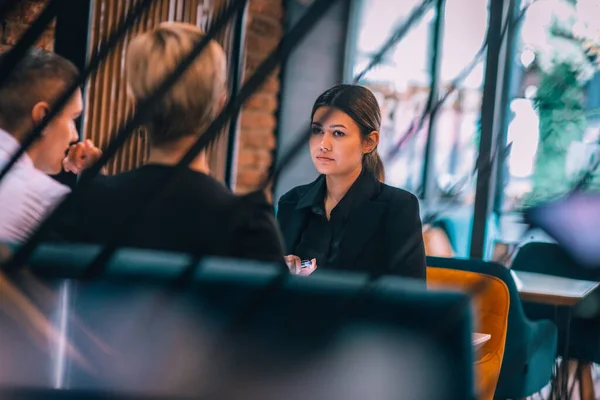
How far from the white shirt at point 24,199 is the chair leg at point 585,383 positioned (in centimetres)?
268

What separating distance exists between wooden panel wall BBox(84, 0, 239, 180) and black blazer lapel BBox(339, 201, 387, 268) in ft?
3.82

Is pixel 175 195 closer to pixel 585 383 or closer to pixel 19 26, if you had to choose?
pixel 19 26

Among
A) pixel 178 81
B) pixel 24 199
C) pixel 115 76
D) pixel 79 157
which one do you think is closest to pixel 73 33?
pixel 79 157

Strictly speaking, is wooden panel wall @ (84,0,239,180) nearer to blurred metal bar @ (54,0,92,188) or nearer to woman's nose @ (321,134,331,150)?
blurred metal bar @ (54,0,92,188)

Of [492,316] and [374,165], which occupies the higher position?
[374,165]

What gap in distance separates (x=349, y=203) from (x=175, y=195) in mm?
1193

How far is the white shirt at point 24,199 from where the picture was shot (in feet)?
5.03

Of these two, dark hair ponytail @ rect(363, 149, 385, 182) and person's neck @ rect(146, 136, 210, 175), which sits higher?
person's neck @ rect(146, 136, 210, 175)

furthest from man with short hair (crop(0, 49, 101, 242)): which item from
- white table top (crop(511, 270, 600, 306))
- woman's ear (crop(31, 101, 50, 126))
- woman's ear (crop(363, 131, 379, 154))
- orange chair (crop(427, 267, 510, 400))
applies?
white table top (crop(511, 270, 600, 306))

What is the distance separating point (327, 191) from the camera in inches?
101

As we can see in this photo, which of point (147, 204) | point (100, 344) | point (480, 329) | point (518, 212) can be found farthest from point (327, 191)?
point (518, 212)

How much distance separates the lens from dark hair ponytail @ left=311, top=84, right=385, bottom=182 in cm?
254

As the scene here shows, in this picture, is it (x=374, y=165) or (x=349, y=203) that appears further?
(x=374, y=165)

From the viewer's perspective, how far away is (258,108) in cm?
459
